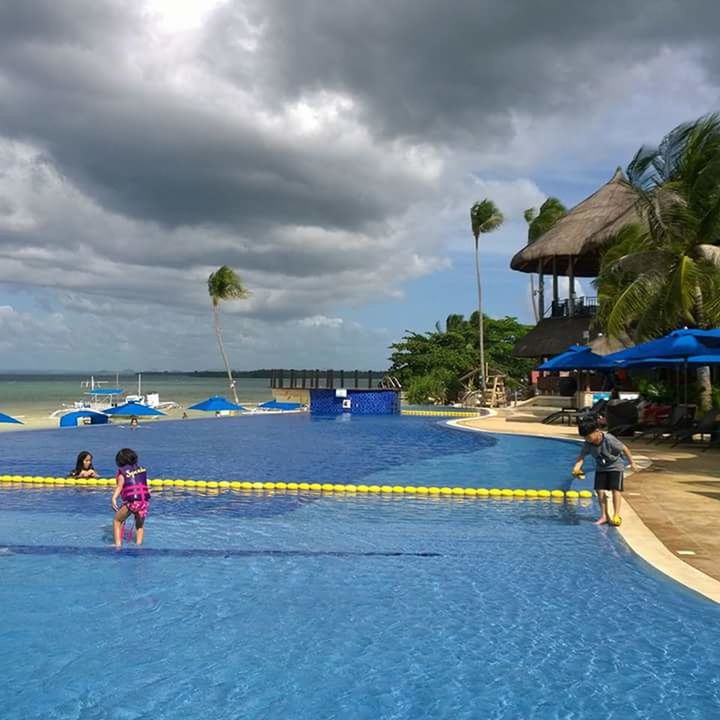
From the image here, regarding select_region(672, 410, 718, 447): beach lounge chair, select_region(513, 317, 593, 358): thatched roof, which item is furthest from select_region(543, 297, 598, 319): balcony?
select_region(672, 410, 718, 447): beach lounge chair

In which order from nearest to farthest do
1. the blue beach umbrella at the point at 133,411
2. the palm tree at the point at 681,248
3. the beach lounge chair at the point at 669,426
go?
the beach lounge chair at the point at 669,426, the palm tree at the point at 681,248, the blue beach umbrella at the point at 133,411

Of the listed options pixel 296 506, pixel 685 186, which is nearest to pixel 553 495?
pixel 296 506

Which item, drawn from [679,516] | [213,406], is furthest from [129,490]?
[213,406]

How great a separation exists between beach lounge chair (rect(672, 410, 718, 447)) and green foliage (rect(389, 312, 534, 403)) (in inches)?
1001

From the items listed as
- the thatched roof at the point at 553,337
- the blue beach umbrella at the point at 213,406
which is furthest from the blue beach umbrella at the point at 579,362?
the blue beach umbrella at the point at 213,406

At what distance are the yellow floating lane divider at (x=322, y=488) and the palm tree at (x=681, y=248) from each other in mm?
9735

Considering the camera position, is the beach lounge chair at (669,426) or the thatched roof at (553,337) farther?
the thatched roof at (553,337)

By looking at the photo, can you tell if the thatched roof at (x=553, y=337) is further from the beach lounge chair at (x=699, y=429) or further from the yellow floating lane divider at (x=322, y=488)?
the yellow floating lane divider at (x=322, y=488)

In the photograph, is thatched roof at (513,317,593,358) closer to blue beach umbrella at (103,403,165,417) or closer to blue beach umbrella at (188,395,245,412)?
blue beach umbrella at (188,395,245,412)

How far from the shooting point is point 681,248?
67.9 feet

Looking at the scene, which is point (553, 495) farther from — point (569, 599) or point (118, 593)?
point (118, 593)

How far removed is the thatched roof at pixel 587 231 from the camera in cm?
3175

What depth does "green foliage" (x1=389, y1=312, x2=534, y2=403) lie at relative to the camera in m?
43.8

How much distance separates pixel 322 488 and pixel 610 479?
573 cm
